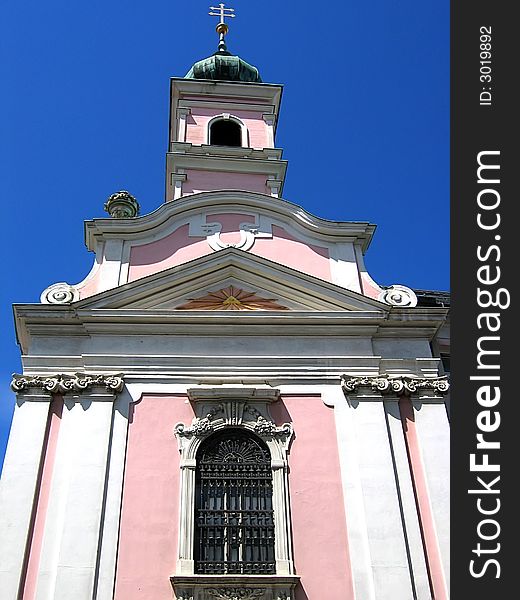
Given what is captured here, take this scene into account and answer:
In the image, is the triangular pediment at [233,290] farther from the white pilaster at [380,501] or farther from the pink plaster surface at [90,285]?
the white pilaster at [380,501]

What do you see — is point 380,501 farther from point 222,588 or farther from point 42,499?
point 42,499

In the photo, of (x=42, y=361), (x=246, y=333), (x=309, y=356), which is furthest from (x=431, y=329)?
(x=42, y=361)

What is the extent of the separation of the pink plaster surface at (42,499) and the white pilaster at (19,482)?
9 centimetres

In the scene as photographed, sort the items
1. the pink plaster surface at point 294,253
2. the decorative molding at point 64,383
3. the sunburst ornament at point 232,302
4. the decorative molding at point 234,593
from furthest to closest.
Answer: the pink plaster surface at point 294,253 < the sunburst ornament at point 232,302 < the decorative molding at point 64,383 < the decorative molding at point 234,593

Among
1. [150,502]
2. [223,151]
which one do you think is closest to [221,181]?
[223,151]

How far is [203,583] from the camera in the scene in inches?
410

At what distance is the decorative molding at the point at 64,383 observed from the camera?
12234mm

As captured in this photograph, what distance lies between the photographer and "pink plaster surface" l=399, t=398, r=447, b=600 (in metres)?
10.9

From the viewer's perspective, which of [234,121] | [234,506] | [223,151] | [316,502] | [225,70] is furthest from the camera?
[225,70]

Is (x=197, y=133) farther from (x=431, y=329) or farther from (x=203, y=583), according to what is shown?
(x=203, y=583)

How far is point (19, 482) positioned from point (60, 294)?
3.48 m

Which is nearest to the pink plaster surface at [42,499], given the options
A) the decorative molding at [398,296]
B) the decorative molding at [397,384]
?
the decorative molding at [397,384]

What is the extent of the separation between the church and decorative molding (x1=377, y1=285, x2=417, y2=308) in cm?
4

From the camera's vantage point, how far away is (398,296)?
→ 14.0 metres
